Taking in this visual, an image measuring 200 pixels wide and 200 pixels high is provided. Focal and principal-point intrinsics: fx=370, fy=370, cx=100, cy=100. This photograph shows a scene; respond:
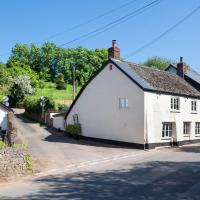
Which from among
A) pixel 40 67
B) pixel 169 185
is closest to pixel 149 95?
pixel 169 185

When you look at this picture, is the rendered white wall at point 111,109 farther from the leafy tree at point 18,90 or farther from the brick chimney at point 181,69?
the leafy tree at point 18,90

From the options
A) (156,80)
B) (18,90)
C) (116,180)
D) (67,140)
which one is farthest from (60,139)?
(18,90)

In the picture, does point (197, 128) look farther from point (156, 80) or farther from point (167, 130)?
point (156, 80)

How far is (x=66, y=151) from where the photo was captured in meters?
27.1

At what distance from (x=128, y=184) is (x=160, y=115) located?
16.9 m

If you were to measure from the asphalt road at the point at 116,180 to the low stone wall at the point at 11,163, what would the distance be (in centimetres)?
98

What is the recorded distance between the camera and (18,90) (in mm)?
61625

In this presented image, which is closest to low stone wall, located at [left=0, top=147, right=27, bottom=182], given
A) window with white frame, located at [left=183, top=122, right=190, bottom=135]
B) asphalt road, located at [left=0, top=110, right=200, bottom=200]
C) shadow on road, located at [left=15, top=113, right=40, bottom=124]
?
asphalt road, located at [left=0, top=110, right=200, bottom=200]

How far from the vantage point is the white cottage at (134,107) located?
31.1 metres

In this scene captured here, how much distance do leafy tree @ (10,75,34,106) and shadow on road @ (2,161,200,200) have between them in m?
43.9

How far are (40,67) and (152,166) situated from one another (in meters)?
76.2

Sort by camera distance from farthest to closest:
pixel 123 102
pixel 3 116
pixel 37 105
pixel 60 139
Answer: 1. pixel 37 105
2. pixel 60 139
3. pixel 3 116
4. pixel 123 102

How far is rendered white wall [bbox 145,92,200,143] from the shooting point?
31.0 m

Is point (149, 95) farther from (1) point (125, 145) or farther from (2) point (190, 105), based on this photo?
(2) point (190, 105)
